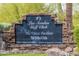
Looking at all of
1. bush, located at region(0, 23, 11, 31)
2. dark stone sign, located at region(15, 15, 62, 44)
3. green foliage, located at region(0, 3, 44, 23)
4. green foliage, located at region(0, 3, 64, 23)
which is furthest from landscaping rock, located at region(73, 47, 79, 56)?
bush, located at region(0, 23, 11, 31)

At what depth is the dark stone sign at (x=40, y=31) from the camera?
233 centimetres

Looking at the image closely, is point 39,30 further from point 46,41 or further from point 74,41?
point 74,41

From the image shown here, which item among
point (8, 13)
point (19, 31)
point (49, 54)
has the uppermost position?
point (8, 13)

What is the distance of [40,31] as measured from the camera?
7.66 feet

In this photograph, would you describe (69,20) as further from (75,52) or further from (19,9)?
(19,9)

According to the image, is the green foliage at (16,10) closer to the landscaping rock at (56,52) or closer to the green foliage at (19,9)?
the green foliage at (19,9)

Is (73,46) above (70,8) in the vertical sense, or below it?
below

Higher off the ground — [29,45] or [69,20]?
[69,20]

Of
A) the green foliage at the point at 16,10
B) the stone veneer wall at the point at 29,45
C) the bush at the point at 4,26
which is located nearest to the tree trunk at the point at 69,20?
the stone veneer wall at the point at 29,45

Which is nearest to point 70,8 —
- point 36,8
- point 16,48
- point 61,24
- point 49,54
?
point 61,24

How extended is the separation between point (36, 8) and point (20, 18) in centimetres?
18

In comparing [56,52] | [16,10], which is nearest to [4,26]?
[16,10]

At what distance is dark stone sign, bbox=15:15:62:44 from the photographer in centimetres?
233

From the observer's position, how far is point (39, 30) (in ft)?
7.66
